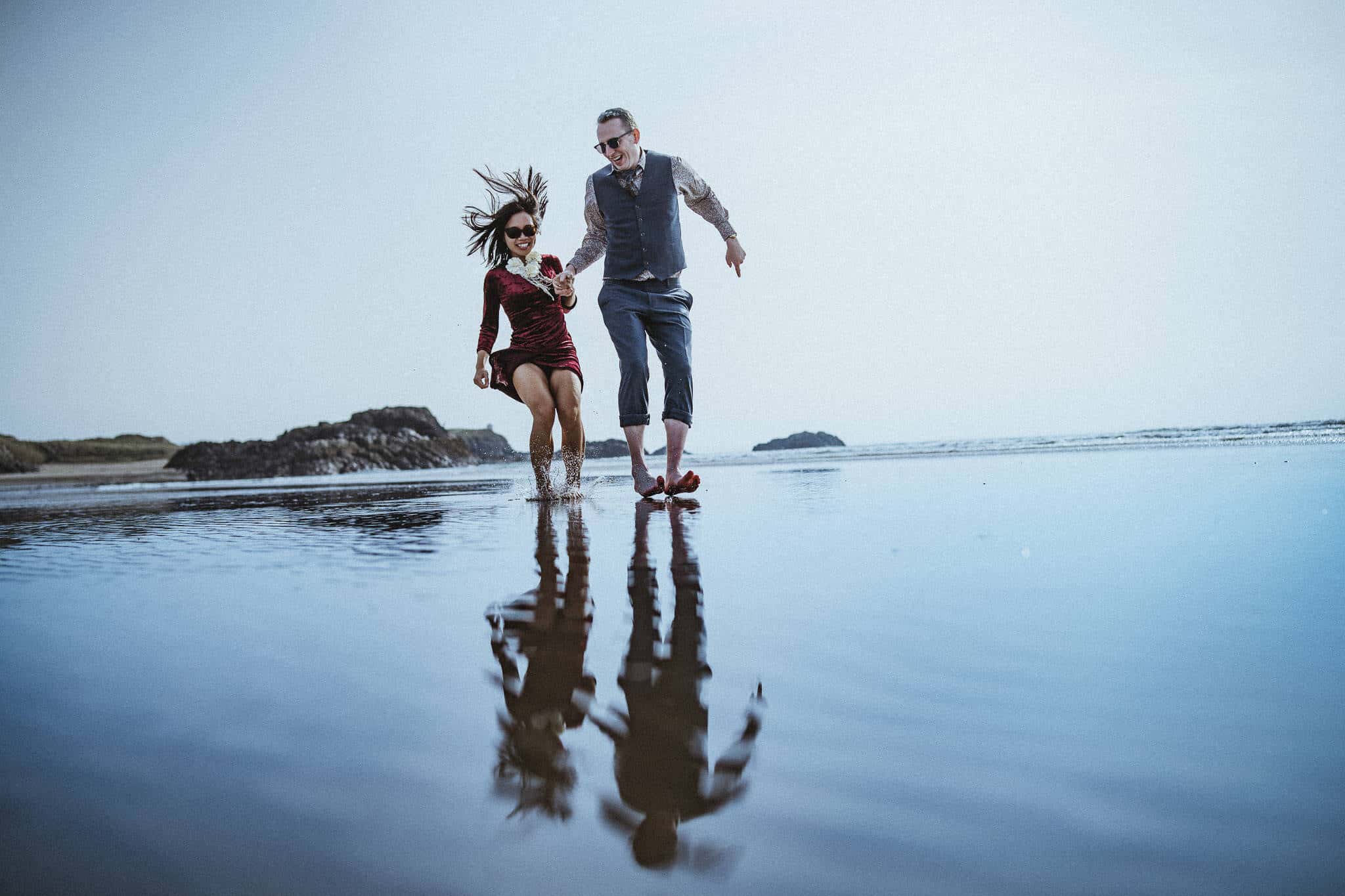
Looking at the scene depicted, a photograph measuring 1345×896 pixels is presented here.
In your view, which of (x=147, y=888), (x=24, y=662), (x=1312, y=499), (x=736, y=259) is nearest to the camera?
(x=147, y=888)

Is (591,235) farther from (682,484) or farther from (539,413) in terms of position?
(682,484)

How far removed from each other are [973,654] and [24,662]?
1.44m

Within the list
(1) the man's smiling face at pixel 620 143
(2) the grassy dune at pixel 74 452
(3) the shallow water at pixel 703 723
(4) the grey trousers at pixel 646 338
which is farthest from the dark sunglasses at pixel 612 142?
(2) the grassy dune at pixel 74 452

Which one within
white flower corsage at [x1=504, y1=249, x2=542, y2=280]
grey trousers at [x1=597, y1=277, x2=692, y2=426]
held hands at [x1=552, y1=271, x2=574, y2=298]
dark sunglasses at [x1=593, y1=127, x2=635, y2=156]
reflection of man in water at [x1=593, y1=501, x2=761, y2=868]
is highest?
dark sunglasses at [x1=593, y1=127, x2=635, y2=156]

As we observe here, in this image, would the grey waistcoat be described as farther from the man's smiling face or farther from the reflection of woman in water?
the reflection of woman in water

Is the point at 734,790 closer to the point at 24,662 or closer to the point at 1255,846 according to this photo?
the point at 1255,846

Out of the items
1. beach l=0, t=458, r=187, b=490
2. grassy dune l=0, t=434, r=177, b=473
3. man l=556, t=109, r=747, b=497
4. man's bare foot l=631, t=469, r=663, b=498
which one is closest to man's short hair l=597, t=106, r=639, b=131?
man l=556, t=109, r=747, b=497

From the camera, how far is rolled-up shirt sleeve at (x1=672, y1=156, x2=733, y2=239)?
179 inches

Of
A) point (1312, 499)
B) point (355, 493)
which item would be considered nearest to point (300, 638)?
point (1312, 499)

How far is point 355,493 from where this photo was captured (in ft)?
20.8

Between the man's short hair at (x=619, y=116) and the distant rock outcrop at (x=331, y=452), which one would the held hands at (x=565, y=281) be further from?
the distant rock outcrop at (x=331, y=452)

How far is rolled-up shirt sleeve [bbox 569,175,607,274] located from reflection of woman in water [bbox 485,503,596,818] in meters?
3.28

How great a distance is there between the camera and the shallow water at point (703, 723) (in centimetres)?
57

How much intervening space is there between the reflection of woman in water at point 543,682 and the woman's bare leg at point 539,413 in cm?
302
